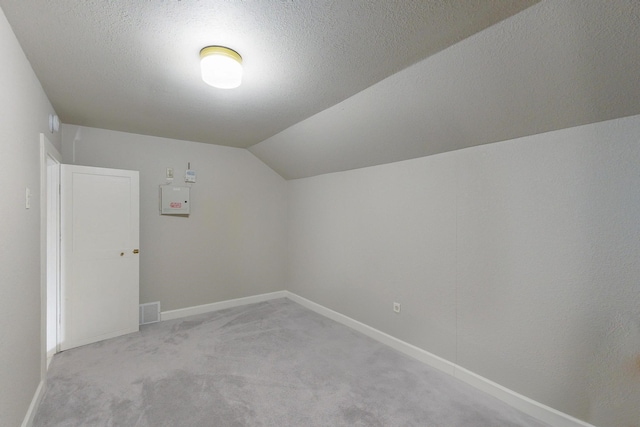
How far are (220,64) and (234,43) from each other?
0.50 ft

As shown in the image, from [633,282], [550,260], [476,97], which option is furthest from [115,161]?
[633,282]

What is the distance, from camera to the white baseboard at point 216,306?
380cm

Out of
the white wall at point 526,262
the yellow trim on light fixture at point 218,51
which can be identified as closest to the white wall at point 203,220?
the white wall at point 526,262

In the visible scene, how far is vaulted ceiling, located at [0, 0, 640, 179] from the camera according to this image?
1419 millimetres

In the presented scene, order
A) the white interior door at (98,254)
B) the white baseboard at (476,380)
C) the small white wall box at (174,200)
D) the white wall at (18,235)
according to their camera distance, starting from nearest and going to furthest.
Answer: the white wall at (18,235) < the white baseboard at (476,380) < the white interior door at (98,254) < the small white wall box at (174,200)

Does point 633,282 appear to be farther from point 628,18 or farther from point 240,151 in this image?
point 240,151

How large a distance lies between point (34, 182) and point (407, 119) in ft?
9.11

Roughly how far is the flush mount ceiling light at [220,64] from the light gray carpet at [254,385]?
223 centimetres

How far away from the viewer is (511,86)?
1812 millimetres

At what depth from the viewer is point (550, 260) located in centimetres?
198

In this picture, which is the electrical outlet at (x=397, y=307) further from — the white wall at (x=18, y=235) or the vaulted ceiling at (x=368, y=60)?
the white wall at (x=18, y=235)

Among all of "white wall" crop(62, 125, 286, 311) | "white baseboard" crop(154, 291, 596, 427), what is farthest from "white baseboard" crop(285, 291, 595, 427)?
"white wall" crop(62, 125, 286, 311)

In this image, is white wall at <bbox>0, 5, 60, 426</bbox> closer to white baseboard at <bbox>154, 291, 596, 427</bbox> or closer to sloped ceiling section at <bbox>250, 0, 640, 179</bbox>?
white baseboard at <bbox>154, 291, 596, 427</bbox>

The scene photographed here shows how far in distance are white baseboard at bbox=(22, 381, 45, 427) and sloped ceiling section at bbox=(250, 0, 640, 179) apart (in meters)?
3.02
